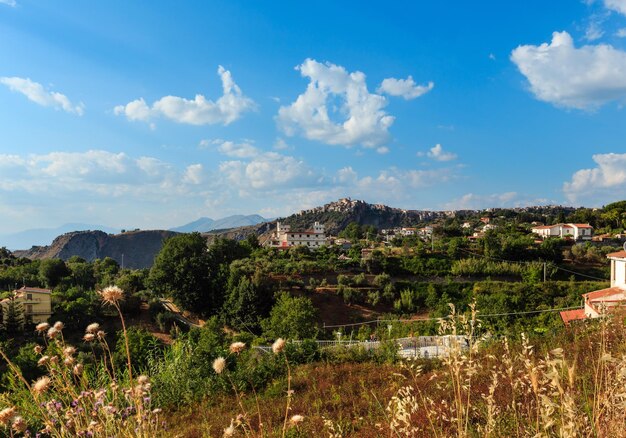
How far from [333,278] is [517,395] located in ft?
107

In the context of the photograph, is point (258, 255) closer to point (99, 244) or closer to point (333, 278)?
point (333, 278)

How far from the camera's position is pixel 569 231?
188 feet

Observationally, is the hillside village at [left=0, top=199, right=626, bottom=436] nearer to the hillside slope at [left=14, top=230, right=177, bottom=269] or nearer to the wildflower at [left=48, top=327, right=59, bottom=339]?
the wildflower at [left=48, top=327, right=59, bottom=339]

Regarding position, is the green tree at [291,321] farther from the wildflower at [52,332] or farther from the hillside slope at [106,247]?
the hillside slope at [106,247]

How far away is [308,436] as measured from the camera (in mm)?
2953

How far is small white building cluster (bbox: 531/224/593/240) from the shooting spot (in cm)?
5483

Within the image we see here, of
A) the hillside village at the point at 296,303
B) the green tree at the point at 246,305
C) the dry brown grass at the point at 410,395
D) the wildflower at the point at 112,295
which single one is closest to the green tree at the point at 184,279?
the hillside village at the point at 296,303

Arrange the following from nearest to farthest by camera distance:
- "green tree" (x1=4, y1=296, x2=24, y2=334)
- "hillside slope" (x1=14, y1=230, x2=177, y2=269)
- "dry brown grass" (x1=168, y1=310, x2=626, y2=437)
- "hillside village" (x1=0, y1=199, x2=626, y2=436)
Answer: "dry brown grass" (x1=168, y1=310, x2=626, y2=437)
"hillside village" (x1=0, y1=199, x2=626, y2=436)
"green tree" (x1=4, y1=296, x2=24, y2=334)
"hillside slope" (x1=14, y1=230, x2=177, y2=269)

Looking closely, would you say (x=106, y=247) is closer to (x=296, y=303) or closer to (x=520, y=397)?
(x=296, y=303)

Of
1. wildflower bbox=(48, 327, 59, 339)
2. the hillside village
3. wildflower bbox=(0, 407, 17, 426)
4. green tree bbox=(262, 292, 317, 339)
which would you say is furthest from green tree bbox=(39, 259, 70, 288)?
wildflower bbox=(0, 407, 17, 426)

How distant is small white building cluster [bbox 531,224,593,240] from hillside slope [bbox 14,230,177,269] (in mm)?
79093

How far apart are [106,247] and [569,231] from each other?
107 metres

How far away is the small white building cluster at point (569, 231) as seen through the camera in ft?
180

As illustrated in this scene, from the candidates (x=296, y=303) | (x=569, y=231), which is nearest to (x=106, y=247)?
(x=296, y=303)
